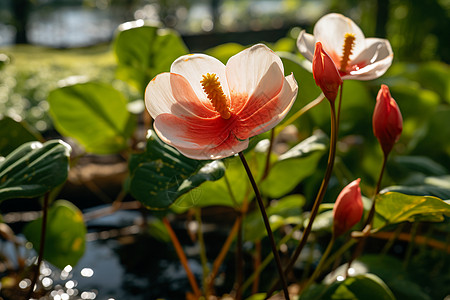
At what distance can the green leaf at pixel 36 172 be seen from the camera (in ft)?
1.11

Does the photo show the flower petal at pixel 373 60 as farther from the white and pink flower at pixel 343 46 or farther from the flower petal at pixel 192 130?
the flower petal at pixel 192 130

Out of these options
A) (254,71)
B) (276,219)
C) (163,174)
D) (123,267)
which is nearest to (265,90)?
(254,71)

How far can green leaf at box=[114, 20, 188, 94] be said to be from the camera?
1.88 ft

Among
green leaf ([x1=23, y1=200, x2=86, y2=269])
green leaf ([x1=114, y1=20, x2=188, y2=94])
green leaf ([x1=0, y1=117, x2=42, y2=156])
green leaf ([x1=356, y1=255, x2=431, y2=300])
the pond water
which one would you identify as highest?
green leaf ([x1=114, y1=20, x2=188, y2=94])

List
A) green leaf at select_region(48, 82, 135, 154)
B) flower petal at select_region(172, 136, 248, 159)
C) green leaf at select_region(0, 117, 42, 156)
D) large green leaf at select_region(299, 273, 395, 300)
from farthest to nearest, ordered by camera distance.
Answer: green leaf at select_region(48, 82, 135, 154)
green leaf at select_region(0, 117, 42, 156)
large green leaf at select_region(299, 273, 395, 300)
flower petal at select_region(172, 136, 248, 159)

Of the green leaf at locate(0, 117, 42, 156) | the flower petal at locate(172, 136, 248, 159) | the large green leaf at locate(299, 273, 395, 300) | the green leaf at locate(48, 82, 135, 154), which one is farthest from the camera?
the green leaf at locate(48, 82, 135, 154)

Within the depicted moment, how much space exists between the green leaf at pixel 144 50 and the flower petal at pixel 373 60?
0.88 ft

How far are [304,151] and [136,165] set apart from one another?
17cm

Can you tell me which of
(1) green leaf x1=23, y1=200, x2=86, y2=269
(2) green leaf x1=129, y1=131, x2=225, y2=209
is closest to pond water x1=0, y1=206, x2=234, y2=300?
(1) green leaf x1=23, y1=200, x2=86, y2=269

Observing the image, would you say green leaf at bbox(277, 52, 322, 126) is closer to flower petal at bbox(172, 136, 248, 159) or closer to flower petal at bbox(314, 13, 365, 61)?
flower petal at bbox(314, 13, 365, 61)

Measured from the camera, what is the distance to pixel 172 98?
0.32m

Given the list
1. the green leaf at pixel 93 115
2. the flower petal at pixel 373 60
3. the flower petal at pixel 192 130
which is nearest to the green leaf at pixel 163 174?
the flower petal at pixel 192 130

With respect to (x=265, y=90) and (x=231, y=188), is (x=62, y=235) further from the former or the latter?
(x=265, y=90)

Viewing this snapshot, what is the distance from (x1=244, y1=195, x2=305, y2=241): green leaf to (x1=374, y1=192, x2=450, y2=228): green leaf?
0.15 m
